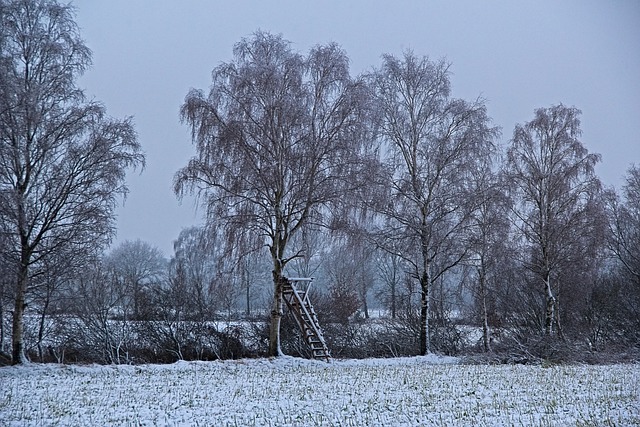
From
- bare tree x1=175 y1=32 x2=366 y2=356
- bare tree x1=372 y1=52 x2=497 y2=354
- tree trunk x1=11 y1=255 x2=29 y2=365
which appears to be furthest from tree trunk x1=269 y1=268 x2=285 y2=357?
tree trunk x1=11 y1=255 x2=29 y2=365

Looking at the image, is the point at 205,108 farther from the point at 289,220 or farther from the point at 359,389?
the point at 359,389

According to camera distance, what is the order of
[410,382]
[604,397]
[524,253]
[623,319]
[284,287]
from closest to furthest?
[604,397] < [410,382] < [284,287] < [524,253] < [623,319]

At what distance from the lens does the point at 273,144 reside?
65.1ft

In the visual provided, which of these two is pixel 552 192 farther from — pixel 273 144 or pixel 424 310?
pixel 273 144

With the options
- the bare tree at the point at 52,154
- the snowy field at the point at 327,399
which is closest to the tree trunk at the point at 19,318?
the bare tree at the point at 52,154

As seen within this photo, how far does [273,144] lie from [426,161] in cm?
672

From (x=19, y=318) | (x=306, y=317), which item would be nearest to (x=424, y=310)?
(x=306, y=317)

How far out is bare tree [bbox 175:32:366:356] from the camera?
761 inches

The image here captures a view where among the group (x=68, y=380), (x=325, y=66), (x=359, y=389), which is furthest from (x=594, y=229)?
(x=68, y=380)

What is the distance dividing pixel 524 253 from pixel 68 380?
21096 mm

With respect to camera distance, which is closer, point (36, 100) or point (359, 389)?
point (359, 389)

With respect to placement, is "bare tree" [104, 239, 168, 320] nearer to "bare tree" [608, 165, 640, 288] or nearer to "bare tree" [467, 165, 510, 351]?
"bare tree" [467, 165, 510, 351]

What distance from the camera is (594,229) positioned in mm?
25344

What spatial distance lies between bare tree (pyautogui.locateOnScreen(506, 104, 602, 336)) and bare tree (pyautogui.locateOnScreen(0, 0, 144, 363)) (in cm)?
1719
